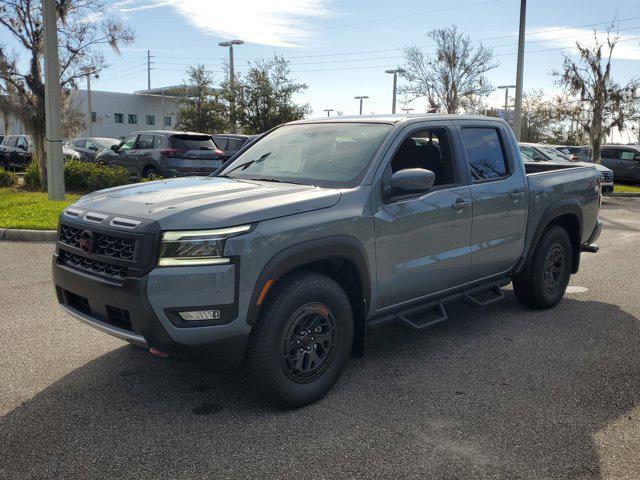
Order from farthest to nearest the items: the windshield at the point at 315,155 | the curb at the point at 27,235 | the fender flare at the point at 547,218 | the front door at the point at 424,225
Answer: the curb at the point at 27,235, the fender flare at the point at 547,218, the windshield at the point at 315,155, the front door at the point at 424,225

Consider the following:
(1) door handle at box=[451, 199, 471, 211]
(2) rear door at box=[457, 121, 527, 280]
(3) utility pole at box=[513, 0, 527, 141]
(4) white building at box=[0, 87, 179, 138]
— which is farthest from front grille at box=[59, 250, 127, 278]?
(4) white building at box=[0, 87, 179, 138]

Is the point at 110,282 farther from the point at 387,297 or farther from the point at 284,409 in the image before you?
the point at 387,297

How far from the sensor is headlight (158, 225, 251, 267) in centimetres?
320

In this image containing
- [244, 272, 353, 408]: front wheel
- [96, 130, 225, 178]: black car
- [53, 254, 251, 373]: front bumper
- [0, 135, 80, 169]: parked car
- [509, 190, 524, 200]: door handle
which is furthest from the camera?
[0, 135, 80, 169]: parked car

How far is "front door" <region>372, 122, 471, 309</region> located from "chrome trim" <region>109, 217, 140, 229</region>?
1.50 m

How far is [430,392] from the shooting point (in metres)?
3.95

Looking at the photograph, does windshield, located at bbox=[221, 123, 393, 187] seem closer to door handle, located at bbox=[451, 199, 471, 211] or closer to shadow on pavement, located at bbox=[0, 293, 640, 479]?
door handle, located at bbox=[451, 199, 471, 211]

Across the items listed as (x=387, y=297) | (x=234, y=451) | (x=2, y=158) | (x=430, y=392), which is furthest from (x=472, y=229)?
(x=2, y=158)

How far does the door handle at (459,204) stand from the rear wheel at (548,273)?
1.39m

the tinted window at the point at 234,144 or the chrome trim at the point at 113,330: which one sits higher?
the tinted window at the point at 234,144

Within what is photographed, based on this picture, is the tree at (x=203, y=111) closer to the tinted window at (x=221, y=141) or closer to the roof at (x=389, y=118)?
the tinted window at (x=221, y=141)

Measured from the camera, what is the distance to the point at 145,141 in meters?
15.9

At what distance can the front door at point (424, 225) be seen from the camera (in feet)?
13.1

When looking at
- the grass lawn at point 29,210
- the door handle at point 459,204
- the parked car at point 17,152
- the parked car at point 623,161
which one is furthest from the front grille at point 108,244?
the parked car at point 623,161
